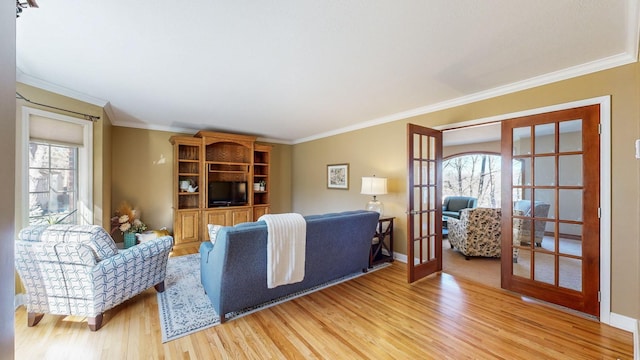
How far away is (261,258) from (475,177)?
23.0 ft

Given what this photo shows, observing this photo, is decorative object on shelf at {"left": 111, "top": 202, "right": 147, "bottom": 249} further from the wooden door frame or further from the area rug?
the wooden door frame

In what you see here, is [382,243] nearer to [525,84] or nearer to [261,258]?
[261,258]

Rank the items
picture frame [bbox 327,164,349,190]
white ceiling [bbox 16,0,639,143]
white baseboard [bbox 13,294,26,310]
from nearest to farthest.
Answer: white ceiling [bbox 16,0,639,143] < white baseboard [bbox 13,294,26,310] < picture frame [bbox 327,164,349,190]

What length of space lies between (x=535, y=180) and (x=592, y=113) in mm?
779

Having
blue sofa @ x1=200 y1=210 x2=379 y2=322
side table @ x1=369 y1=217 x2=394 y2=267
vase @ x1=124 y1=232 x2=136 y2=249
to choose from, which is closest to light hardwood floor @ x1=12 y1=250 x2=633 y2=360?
blue sofa @ x1=200 y1=210 x2=379 y2=322

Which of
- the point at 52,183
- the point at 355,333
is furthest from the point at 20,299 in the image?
the point at 355,333

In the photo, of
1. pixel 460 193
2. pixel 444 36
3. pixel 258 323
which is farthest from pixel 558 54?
pixel 460 193

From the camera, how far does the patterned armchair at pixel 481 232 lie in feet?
13.5

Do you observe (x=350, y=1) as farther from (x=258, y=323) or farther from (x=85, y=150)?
(x=85, y=150)

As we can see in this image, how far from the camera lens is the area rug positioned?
7.32 ft

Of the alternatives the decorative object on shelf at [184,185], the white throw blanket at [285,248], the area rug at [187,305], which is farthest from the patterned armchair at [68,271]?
the decorative object on shelf at [184,185]

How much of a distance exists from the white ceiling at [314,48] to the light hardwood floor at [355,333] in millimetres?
2422

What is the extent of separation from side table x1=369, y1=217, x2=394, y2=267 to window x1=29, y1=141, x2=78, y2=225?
410 centimetres

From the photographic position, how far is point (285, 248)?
2.51 metres
